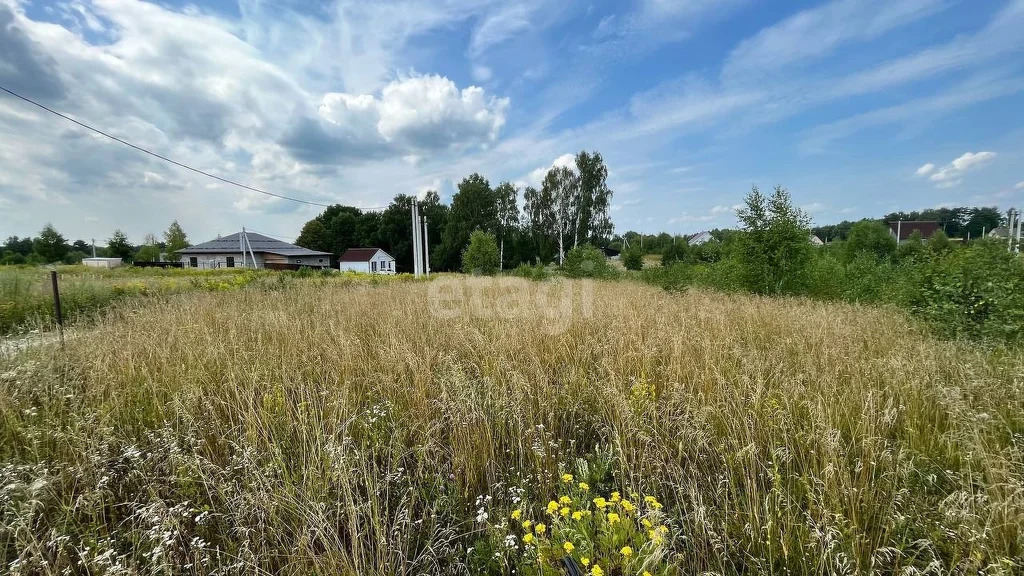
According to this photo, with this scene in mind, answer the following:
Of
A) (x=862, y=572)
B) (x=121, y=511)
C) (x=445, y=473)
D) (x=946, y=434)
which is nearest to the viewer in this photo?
(x=862, y=572)

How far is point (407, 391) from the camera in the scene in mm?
2867

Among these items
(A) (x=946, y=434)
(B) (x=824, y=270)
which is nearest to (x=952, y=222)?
(B) (x=824, y=270)

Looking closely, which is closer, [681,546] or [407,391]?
[681,546]

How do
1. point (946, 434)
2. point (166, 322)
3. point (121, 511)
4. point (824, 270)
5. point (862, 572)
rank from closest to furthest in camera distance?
point (862, 572)
point (121, 511)
point (946, 434)
point (166, 322)
point (824, 270)

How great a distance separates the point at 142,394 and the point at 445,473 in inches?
105

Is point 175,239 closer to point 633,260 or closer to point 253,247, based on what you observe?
point 253,247

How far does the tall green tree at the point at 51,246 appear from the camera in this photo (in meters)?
41.3

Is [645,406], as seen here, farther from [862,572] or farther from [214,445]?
[214,445]

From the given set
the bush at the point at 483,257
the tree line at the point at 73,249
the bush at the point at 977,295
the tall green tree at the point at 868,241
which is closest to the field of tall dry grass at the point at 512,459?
the bush at the point at 977,295

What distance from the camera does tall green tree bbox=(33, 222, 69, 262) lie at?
41281mm

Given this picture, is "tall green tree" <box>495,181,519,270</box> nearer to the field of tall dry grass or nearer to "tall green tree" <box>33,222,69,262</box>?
the field of tall dry grass

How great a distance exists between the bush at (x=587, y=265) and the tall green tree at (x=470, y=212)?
59.0ft

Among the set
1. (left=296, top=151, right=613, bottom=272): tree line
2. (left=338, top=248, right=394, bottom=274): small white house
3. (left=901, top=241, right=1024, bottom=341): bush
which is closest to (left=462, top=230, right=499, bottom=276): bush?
(left=296, top=151, right=613, bottom=272): tree line

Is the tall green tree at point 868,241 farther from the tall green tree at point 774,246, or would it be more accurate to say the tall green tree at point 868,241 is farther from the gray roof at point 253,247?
the gray roof at point 253,247
